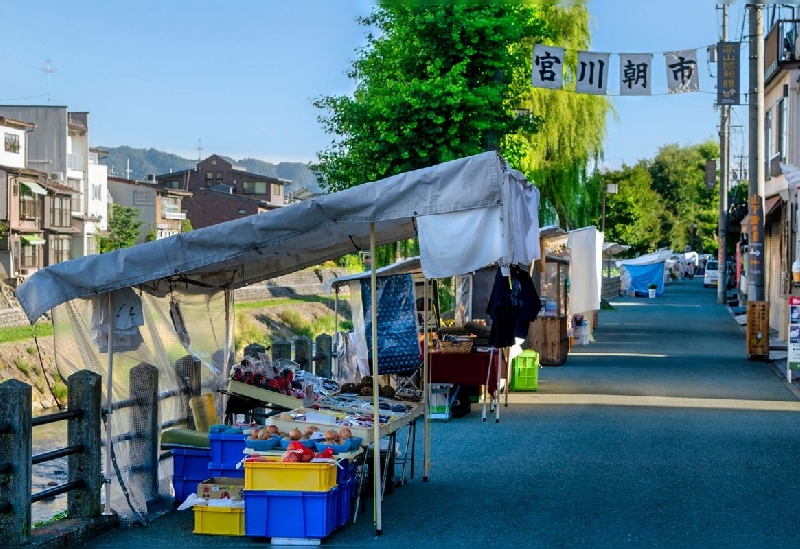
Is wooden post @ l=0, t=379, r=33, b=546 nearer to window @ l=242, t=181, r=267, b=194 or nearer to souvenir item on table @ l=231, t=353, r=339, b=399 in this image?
souvenir item on table @ l=231, t=353, r=339, b=399

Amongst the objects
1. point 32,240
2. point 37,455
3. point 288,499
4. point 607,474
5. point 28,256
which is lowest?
point 607,474

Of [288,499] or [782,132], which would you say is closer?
[288,499]

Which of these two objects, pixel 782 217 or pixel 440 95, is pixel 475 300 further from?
pixel 782 217

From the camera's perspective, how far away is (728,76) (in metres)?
25.8

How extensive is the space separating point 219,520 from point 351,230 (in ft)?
9.20

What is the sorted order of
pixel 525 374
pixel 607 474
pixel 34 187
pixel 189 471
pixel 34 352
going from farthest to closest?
pixel 34 187 → pixel 34 352 → pixel 525 374 → pixel 607 474 → pixel 189 471

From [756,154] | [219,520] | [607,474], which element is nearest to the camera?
[219,520]

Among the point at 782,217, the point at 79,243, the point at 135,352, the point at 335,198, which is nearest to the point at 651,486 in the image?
the point at 335,198

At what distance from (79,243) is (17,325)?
1595 inches

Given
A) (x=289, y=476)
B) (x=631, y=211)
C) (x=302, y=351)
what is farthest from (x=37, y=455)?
(x=631, y=211)

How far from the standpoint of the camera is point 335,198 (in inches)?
363

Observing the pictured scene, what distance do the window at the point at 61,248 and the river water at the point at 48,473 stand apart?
161 feet

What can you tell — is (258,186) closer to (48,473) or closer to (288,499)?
(48,473)

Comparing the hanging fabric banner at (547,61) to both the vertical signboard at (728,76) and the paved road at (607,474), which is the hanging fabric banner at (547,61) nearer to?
the vertical signboard at (728,76)
